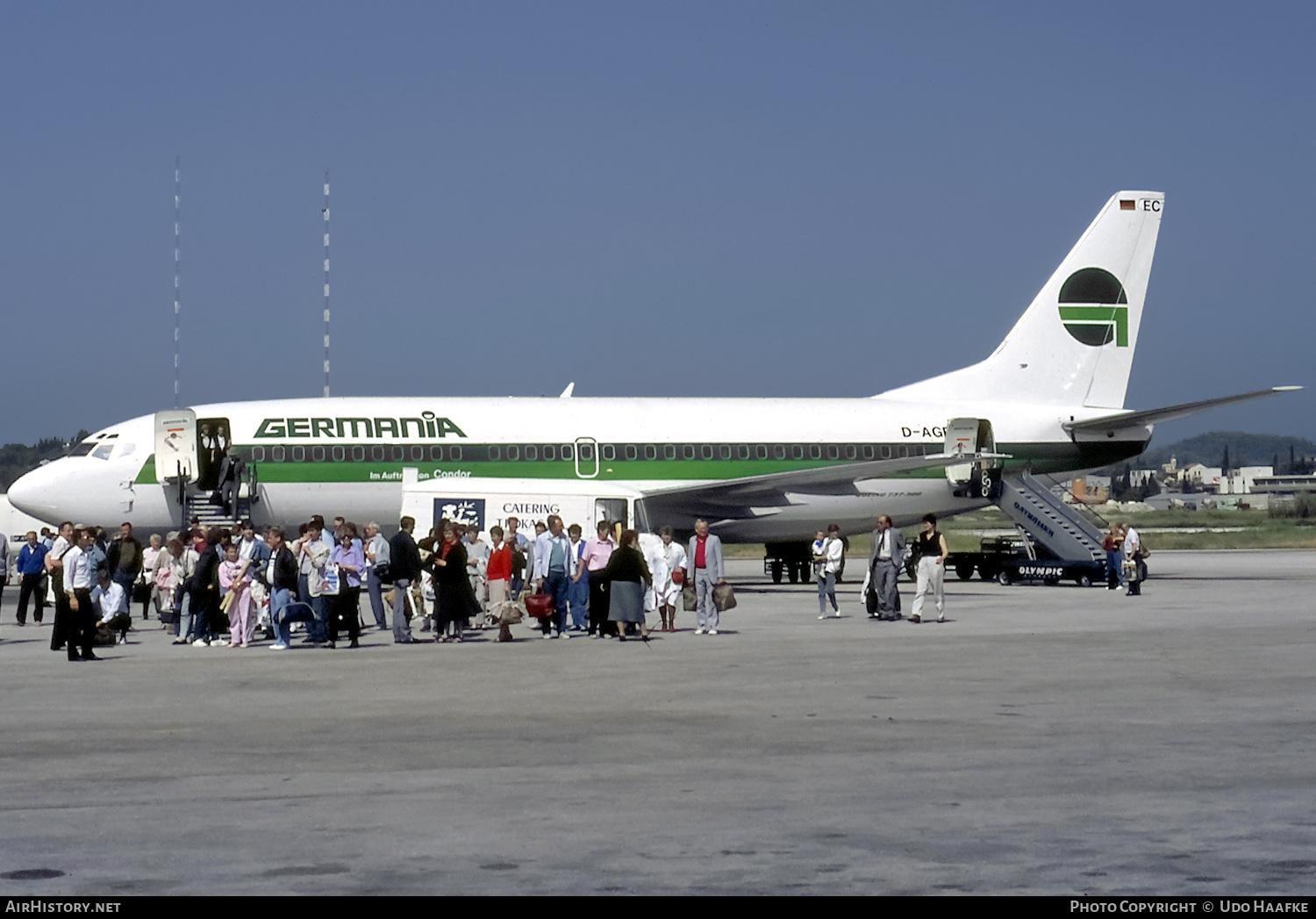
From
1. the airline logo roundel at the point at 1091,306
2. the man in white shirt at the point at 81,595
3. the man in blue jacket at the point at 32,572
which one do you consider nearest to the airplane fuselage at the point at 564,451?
the airline logo roundel at the point at 1091,306

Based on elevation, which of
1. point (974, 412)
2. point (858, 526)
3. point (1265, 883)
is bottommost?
point (1265, 883)

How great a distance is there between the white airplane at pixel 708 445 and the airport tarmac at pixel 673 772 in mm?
12377

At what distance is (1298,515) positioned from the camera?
112 metres

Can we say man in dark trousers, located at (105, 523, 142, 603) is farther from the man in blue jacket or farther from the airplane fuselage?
the airplane fuselage

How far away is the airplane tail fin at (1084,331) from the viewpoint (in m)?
38.0

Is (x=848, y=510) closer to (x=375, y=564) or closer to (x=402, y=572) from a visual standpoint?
(x=375, y=564)

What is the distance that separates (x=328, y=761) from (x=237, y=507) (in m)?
22.4

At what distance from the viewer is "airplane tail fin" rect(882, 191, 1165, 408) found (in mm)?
37969

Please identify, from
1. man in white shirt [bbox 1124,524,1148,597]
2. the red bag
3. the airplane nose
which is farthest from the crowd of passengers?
man in white shirt [bbox 1124,524,1148,597]

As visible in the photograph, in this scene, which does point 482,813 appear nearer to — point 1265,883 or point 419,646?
point 1265,883

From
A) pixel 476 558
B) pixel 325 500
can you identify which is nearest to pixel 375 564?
pixel 476 558

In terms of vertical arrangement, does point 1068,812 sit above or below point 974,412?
below

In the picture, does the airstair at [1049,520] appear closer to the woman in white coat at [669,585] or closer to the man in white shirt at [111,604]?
the woman in white coat at [669,585]
